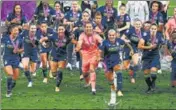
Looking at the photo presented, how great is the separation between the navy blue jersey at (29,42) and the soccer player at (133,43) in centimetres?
292

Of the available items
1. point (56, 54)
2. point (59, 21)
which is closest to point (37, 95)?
point (56, 54)

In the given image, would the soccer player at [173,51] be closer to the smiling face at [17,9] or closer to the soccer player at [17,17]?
the soccer player at [17,17]

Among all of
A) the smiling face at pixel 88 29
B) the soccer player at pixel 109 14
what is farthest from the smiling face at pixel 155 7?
the smiling face at pixel 88 29

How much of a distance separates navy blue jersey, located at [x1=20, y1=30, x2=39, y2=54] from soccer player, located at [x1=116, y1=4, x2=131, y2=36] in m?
3.08

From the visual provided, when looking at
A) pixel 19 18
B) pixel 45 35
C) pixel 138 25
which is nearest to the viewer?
pixel 138 25

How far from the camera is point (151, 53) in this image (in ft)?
72.0

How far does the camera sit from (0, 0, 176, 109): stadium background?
63.6ft

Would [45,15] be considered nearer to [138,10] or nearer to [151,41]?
[138,10]

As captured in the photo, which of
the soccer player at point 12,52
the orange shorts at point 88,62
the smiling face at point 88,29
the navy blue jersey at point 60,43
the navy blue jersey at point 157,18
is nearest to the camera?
the soccer player at point 12,52

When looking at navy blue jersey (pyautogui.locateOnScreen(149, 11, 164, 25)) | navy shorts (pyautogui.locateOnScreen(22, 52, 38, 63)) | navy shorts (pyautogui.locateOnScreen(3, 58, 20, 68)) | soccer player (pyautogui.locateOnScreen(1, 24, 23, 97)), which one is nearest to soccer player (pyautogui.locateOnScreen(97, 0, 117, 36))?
navy blue jersey (pyautogui.locateOnScreen(149, 11, 164, 25))

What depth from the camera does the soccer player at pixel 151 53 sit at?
21781 mm

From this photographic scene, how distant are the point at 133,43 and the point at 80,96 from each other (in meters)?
3.41

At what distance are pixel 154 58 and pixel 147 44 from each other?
0.48 metres

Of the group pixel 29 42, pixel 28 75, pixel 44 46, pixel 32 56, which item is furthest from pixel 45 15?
pixel 28 75
